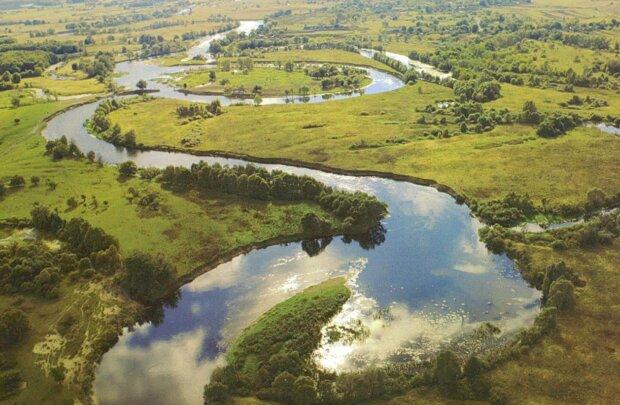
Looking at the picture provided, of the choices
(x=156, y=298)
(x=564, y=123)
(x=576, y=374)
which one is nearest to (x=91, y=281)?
(x=156, y=298)

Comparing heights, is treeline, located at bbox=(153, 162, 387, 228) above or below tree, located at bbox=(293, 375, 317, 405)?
above

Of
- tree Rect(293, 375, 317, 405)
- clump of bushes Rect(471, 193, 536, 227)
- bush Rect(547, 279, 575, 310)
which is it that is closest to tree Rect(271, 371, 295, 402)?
tree Rect(293, 375, 317, 405)

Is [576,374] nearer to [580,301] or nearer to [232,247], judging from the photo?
[580,301]

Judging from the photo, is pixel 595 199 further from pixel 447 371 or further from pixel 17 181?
pixel 17 181

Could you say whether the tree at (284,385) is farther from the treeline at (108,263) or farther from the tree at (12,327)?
the tree at (12,327)

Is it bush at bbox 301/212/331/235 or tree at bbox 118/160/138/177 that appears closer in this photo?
bush at bbox 301/212/331/235

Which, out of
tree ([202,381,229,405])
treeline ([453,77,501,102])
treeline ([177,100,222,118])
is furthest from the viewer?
treeline ([453,77,501,102])

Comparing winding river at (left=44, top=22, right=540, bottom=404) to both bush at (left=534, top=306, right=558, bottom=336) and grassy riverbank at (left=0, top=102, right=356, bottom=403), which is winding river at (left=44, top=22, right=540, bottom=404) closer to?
bush at (left=534, top=306, right=558, bottom=336)
